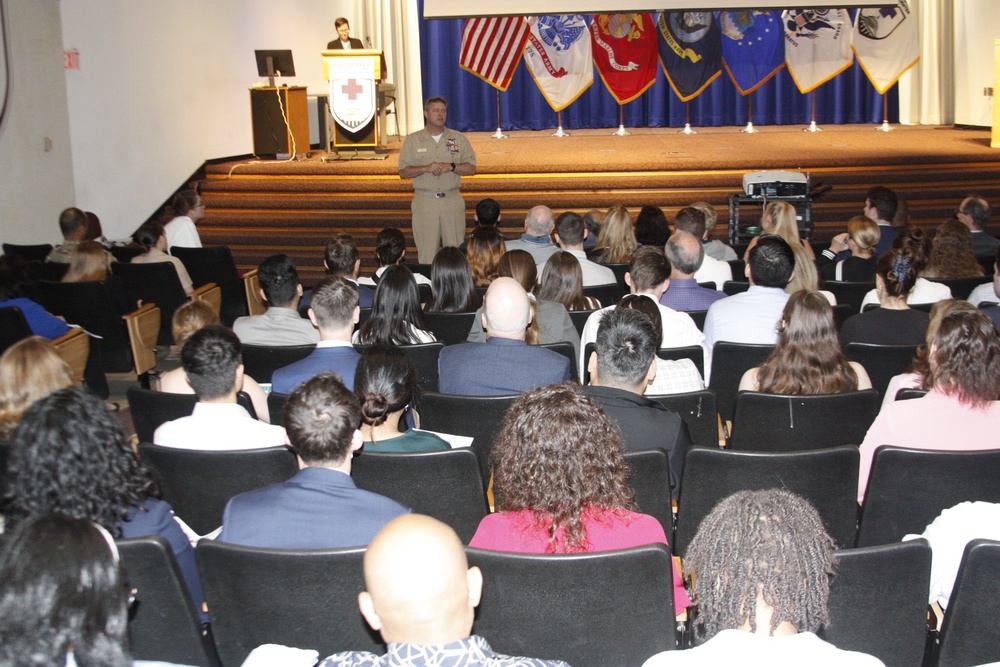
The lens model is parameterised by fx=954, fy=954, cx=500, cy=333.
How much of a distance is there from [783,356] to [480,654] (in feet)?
7.21

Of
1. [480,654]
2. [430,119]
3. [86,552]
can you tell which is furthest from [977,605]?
[430,119]

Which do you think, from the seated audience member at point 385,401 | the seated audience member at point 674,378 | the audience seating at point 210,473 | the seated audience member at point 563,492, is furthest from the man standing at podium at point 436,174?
the seated audience member at point 563,492

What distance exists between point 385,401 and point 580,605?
1.09m

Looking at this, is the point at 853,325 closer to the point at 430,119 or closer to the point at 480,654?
the point at 480,654

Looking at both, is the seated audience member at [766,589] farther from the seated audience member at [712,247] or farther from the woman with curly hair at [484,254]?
the seated audience member at [712,247]

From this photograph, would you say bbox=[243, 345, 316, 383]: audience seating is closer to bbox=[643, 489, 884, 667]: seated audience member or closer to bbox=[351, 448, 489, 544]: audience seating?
bbox=[351, 448, 489, 544]: audience seating

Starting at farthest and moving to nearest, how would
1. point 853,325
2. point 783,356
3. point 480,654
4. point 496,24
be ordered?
point 496,24, point 853,325, point 783,356, point 480,654

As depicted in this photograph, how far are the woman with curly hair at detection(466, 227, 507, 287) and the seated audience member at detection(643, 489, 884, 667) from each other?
12.8 feet

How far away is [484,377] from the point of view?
350 cm

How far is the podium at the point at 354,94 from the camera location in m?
9.96

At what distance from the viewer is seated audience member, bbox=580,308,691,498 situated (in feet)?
9.18

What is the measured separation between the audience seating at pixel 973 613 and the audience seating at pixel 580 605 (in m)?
0.59

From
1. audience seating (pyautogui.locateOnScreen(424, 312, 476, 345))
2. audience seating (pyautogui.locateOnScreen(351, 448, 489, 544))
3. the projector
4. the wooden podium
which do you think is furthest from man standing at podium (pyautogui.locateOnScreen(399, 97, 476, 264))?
audience seating (pyautogui.locateOnScreen(351, 448, 489, 544))

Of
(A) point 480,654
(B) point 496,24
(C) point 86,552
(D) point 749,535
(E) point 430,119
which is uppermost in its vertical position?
(B) point 496,24
